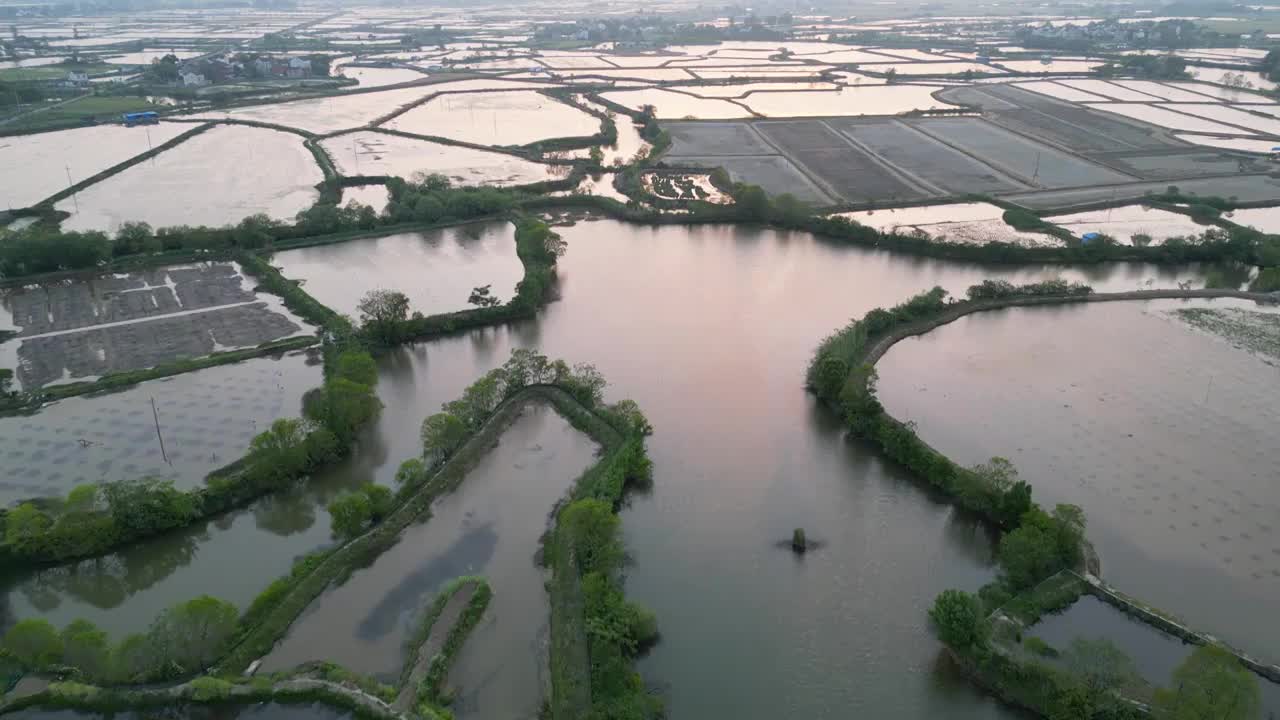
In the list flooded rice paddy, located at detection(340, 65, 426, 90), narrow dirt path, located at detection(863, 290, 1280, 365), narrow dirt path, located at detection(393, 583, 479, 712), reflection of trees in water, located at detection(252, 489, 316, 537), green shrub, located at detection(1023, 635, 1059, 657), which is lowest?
green shrub, located at detection(1023, 635, 1059, 657)

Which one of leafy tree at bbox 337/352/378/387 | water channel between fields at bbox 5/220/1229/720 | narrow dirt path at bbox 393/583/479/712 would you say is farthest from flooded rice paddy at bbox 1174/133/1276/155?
narrow dirt path at bbox 393/583/479/712

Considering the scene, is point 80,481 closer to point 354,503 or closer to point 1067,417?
point 354,503

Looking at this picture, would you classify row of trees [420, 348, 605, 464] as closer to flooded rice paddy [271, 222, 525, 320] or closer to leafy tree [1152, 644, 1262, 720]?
flooded rice paddy [271, 222, 525, 320]

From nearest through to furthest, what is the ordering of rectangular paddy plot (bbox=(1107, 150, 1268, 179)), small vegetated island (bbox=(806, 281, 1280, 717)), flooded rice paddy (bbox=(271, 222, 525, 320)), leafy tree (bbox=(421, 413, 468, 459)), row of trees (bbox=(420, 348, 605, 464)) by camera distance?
small vegetated island (bbox=(806, 281, 1280, 717))
leafy tree (bbox=(421, 413, 468, 459))
row of trees (bbox=(420, 348, 605, 464))
flooded rice paddy (bbox=(271, 222, 525, 320))
rectangular paddy plot (bbox=(1107, 150, 1268, 179))

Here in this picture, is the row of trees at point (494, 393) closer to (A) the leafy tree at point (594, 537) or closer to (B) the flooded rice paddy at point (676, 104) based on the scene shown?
(A) the leafy tree at point (594, 537)

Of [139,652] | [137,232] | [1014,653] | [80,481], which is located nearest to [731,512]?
[1014,653]
